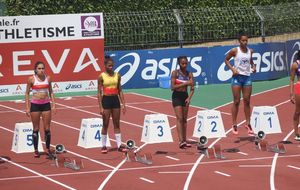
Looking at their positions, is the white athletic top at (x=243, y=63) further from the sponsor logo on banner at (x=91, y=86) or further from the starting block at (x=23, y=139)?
the sponsor logo on banner at (x=91, y=86)

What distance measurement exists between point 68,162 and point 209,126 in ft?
14.4

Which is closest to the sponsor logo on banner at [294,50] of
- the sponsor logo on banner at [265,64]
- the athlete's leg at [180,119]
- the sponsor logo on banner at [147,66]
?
the sponsor logo on banner at [265,64]

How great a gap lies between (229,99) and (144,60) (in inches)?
170

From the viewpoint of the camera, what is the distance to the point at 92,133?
57.4 feet

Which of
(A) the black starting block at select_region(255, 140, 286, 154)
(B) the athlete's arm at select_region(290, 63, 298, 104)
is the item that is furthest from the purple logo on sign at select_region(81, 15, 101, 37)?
(A) the black starting block at select_region(255, 140, 286, 154)

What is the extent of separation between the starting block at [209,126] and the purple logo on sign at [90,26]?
769cm

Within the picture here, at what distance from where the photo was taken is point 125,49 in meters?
30.3

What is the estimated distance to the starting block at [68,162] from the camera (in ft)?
49.1

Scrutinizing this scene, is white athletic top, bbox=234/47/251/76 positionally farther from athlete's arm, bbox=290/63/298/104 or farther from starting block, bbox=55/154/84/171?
starting block, bbox=55/154/84/171

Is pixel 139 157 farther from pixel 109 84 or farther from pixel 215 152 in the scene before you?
pixel 109 84

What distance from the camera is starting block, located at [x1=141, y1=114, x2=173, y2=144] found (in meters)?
18.0

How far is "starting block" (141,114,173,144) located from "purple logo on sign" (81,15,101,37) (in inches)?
308

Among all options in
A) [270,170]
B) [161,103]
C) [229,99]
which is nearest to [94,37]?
[161,103]

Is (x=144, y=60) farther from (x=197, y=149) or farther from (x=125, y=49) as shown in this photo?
(x=197, y=149)
